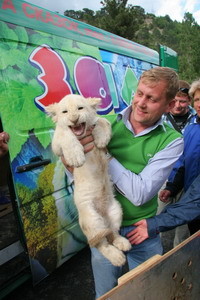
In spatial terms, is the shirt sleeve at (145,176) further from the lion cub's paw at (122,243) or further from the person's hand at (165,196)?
the person's hand at (165,196)

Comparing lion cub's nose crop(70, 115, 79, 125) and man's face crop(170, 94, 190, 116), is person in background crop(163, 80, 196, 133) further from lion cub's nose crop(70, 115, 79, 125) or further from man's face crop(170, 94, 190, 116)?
lion cub's nose crop(70, 115, 79, 125)

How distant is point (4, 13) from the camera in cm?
203

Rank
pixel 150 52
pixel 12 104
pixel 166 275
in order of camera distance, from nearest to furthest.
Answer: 1. pixel 166 275
2. pixel 12 104
3. pixel 150 52

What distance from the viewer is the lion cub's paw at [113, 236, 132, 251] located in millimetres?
1554

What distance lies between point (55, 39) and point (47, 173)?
4.18 feet

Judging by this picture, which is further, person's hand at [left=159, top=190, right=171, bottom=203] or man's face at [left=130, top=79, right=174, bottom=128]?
person's hand at [left=159, top=190, right=171, bottom=203]

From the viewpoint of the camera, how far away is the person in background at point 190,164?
7.28ft

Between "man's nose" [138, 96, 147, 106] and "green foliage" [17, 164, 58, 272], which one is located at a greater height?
"man's nose" [138, 96, 147, 106]

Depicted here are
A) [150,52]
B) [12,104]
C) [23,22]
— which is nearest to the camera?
[12,104]

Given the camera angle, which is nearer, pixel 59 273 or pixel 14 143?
pixel 14 143

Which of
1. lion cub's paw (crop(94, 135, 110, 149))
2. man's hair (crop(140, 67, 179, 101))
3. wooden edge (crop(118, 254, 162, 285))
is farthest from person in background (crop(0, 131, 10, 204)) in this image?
wooden edge (crop(118, 254, 162, 285))

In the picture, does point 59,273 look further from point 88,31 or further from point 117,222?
point 88,31

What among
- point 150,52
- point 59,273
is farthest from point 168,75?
point 150,52

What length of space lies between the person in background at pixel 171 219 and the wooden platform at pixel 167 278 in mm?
422
